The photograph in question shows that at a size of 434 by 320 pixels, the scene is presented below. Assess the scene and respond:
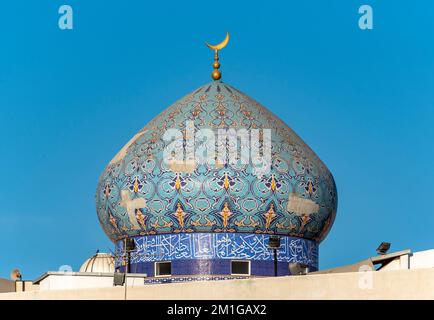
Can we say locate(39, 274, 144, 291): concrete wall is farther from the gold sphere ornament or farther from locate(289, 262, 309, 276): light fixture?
the gold sphere ornament

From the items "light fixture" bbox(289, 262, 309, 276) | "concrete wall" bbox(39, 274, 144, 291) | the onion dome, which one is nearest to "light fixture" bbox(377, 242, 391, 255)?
"light fixture" bbox(289, 262, 309, 276)

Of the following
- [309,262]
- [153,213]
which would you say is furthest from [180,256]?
[309,262]

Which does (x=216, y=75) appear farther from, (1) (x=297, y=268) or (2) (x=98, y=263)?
(2) (x=98, y=263)

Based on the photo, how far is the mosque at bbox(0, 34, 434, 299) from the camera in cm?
2706

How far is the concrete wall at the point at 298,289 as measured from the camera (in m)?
18.9

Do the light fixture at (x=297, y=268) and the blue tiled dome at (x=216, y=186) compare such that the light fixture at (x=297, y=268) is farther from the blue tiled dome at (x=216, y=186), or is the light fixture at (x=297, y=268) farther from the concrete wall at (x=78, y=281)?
the concrete wall at (x=78, y=281)

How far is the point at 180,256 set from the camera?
89.0 feet

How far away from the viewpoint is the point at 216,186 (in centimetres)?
2705

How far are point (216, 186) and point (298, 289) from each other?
21.3ft

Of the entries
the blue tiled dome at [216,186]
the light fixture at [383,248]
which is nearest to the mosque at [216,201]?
the blue tiled dome at [216,186]

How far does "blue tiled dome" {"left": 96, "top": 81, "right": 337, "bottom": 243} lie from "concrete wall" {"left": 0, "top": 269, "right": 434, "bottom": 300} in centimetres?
415
